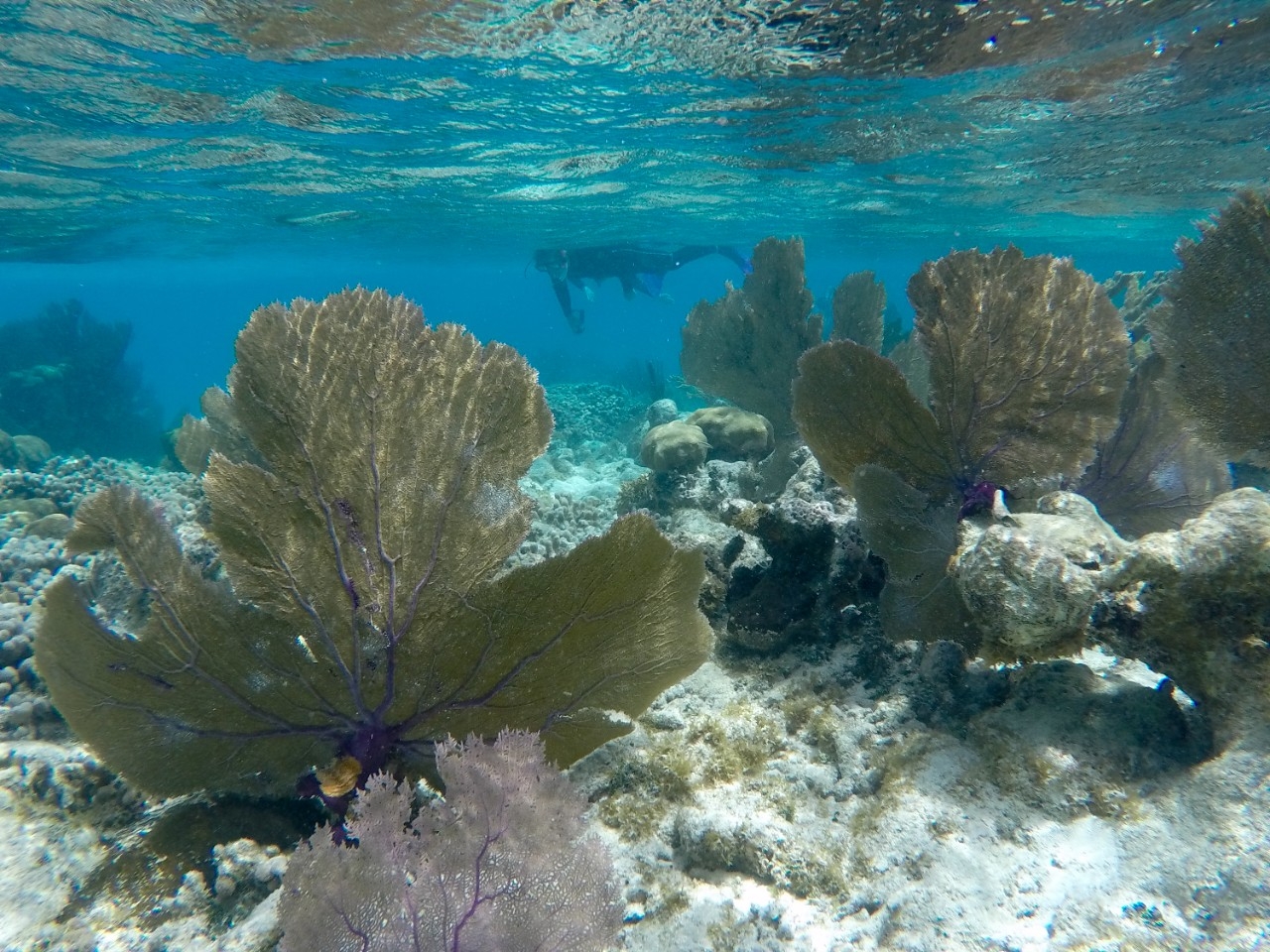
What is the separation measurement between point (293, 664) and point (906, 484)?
138 inches

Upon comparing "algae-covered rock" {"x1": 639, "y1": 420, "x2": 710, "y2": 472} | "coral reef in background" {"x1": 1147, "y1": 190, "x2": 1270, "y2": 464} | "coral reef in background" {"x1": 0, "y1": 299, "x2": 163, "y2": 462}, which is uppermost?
"coral reef in background" {"x1": 1147, "y1": 190, "x2": 1270, "y2": 464}

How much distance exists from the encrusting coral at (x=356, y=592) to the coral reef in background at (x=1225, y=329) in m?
3.72

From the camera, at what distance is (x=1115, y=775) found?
8.74 feet

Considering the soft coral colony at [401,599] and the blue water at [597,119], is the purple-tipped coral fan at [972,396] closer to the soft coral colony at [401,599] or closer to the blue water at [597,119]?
the soft coral colony at [401,599]

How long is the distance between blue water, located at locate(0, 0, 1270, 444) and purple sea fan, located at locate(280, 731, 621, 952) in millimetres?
2939

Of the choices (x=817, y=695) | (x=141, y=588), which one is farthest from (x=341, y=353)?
(x=817, y=695)

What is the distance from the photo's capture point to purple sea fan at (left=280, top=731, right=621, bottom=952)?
2.13 metres

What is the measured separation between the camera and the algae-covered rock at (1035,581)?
2988mm

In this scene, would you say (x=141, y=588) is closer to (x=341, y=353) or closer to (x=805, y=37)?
(x=341, y=353)

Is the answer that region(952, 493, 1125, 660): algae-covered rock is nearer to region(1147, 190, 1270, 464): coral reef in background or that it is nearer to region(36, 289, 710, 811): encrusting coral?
region(36, 289, 710, 811): encrusting coral

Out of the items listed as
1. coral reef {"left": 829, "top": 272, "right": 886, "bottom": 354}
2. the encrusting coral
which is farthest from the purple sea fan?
coral reef {"left": 829, "top": 272, "right": 886, "bottom": 354}

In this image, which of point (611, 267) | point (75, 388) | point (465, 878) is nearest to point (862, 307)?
point (465, 878)

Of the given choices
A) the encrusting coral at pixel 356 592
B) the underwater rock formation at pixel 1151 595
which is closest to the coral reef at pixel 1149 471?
the underwater rock formation at pixel 1151 595

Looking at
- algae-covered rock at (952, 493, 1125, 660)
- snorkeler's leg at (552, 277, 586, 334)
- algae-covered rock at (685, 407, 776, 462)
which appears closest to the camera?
algae-covered rock at (952, 493, 1125, 660)
